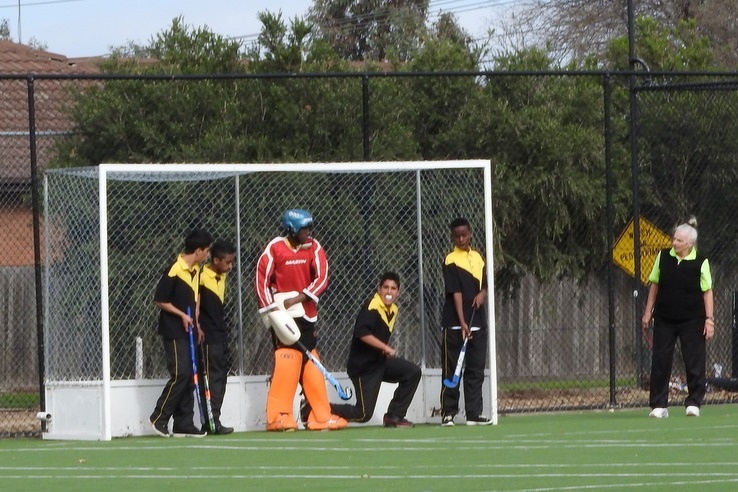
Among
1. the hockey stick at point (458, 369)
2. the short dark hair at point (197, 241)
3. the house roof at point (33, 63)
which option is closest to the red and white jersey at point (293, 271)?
the short dark hair at point (197, 241)

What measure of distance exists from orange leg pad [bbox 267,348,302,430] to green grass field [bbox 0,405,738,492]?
305 millimetres

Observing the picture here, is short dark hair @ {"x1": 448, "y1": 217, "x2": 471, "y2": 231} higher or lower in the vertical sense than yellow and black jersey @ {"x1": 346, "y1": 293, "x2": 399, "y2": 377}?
higher

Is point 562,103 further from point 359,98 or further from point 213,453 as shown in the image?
point 213,453

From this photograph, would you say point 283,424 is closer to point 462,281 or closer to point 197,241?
point 197,241

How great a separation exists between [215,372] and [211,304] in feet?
Result: 1.92

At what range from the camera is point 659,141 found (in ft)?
62.6

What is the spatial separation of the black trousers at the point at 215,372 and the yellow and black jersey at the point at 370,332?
117 cm

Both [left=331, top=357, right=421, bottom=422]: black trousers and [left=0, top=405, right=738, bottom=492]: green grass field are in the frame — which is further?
[left=331, top=357, right=421, bottom=422]: black trousers

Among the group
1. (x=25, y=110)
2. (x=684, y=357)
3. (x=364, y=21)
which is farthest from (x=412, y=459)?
(x=364, y=21)

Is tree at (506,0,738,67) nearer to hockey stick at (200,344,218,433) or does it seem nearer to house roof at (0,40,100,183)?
house roof at (0,40,100,183)

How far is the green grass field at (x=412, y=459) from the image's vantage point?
965cm

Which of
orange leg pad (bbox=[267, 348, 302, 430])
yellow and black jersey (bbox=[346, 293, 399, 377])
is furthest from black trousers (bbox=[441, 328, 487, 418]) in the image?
orange leg pad (bbox=[267, 348, 302, 430])

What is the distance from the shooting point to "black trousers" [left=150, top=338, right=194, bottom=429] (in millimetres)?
13907

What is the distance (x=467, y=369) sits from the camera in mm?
14781
